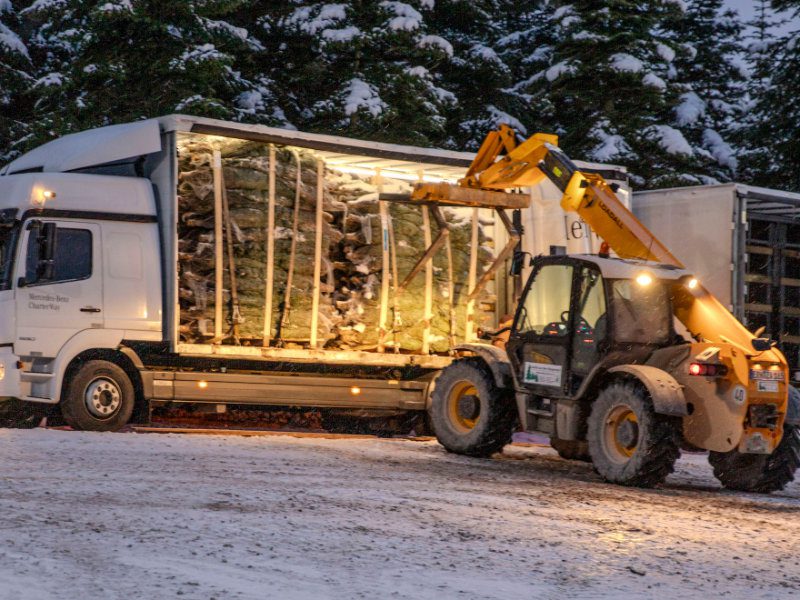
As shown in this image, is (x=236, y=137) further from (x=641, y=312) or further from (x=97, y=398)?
(x=641, y=312)

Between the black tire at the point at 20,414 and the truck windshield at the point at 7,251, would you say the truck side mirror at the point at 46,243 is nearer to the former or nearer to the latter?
the truck windshield at the point at 7,251

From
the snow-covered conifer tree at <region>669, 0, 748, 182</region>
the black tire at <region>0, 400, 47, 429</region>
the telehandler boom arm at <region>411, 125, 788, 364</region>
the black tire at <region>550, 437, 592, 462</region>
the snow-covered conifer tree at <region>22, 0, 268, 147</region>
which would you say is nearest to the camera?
the telehandler boom arm at <region>411, 125, 788, 364</region>

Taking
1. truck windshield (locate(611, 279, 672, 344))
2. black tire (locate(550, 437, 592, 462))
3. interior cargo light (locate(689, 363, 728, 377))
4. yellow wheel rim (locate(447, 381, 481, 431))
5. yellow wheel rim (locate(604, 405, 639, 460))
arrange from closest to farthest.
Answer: interior cargo light (locate(689, 363, 728, 377)) → yellow wheel rim (locate(604, 405, 639, 460)) → truck windshield (locate(611, 279, 672, 344)) → yellow wheel rim (locate(447, 381, 481, 431)) → black tire (locate(550, 437, 592, 462))

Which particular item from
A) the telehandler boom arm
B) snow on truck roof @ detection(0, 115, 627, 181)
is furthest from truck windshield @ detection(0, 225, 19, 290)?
the telehandler boom arm

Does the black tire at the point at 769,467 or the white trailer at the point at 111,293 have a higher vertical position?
the white trailer at the point at 111,293

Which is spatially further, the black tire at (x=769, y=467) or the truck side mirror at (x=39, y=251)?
the truck side mirror at (x=39, y=251)

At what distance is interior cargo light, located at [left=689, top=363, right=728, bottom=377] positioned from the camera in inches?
489

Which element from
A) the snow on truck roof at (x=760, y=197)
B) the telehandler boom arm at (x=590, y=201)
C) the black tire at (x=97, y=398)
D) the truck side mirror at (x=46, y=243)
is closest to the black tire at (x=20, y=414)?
the black tire at (x=97, y=398)

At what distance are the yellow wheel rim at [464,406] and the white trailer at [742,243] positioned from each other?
16.2ft

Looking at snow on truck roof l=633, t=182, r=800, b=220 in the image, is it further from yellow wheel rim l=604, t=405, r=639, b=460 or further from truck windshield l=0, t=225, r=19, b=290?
truck windshield l=0, t=225, r=19, b=290

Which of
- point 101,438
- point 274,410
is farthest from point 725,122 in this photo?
point 101,438

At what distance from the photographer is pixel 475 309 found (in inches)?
707

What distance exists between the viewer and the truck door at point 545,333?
44.7ft

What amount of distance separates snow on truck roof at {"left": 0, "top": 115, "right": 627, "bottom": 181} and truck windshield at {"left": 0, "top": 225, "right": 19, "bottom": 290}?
1.05 meters
